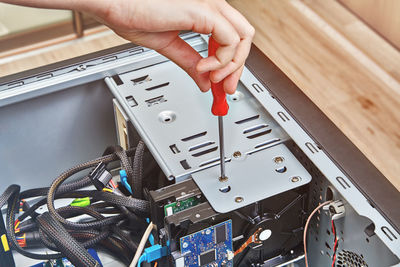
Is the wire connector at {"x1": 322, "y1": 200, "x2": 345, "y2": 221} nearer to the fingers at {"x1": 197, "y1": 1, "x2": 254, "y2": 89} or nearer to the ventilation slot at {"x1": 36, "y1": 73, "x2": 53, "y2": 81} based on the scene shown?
the fingers at {"x1": 197, "y1": 1, "x2": 254, "y2": 89}

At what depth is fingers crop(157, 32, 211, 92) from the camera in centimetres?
83

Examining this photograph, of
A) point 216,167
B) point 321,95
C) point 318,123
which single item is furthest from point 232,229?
point 321,95

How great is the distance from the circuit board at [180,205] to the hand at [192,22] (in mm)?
193

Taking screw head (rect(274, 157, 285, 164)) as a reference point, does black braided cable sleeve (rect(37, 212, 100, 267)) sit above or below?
above

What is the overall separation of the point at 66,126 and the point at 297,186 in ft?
1.39

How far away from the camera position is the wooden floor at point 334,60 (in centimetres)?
194

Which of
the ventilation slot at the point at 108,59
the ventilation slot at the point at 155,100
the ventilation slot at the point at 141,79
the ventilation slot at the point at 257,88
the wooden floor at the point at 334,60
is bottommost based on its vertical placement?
the ventilation slot at the point at 257,88

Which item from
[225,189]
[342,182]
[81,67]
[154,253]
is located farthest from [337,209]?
[81,67]

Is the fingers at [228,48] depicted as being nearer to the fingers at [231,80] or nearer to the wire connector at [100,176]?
the fingers at [231,80]

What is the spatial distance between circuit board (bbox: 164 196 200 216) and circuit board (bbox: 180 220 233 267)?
4cm

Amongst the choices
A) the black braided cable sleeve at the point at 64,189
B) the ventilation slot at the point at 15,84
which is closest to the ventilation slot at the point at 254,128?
the black braided cable sleeve at the point at 64,189

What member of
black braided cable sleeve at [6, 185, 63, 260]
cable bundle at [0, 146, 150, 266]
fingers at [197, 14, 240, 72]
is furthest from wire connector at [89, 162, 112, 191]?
fingers at [197, 14, 240, 72]

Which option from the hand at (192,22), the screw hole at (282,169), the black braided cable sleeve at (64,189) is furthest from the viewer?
the black braided cable sleeve at (64,189)

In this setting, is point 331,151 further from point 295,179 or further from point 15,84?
point 15,84
